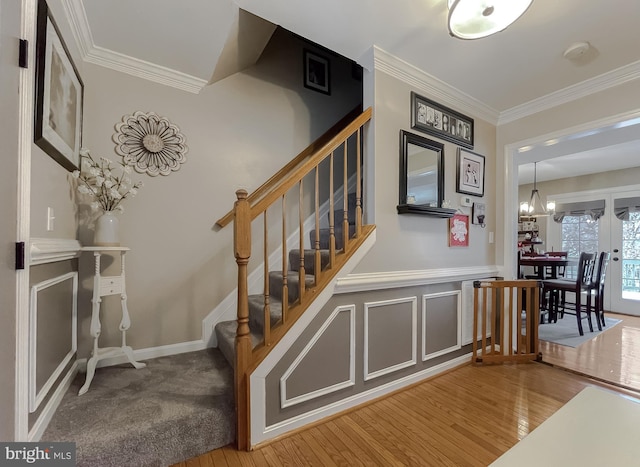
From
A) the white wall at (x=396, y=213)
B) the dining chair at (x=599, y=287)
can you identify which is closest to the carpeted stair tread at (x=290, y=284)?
the white wall at (x=396, y=213)

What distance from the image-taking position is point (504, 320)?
2727 millimetres

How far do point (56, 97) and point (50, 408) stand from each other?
1.56 metres

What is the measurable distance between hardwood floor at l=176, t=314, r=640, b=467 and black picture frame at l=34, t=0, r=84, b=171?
175 cm

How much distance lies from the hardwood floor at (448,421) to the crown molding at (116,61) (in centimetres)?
253

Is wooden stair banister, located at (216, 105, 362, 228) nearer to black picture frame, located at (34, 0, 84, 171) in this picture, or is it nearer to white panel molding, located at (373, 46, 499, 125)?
white panel molding, located at (373, 46, 499, 125)

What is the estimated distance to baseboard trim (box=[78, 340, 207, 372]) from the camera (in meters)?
1.96

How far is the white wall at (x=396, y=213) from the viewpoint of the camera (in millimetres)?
2045

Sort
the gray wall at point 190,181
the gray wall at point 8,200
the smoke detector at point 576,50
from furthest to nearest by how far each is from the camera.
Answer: the gray wall at point 190,181, the smoke detector at point 576,50, the gray wall at point 8,200

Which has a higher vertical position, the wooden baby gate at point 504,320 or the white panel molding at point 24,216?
the white panel molding at point 24,216

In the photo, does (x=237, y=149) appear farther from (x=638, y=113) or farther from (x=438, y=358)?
(x=638, y=113)

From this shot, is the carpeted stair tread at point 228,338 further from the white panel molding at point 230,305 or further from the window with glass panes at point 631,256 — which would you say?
the window with glass panes at point 631,256

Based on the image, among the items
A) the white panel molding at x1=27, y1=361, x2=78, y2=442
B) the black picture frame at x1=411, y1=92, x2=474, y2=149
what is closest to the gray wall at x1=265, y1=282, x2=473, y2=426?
the white panel molding at x1=27, y1=361, x2=78, y2=442

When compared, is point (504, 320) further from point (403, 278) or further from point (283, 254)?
point (283, 254)

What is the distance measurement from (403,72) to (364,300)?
1753 millimetres
